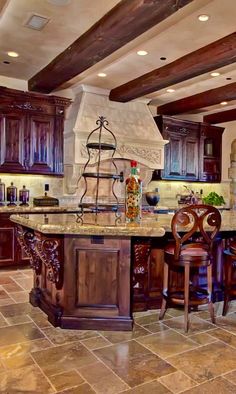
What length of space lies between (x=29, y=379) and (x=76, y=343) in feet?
1.87

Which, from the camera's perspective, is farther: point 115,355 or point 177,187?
point 177,187

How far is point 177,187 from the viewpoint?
7.95 metres

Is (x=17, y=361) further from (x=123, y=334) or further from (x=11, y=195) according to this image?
(x=11, y=195)

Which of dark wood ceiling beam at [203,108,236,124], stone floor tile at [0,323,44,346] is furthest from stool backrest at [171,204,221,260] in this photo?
dark wood ceiling beam at [203,108,236,124]

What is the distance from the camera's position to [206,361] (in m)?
2.46

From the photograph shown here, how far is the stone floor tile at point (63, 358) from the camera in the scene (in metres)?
2.33

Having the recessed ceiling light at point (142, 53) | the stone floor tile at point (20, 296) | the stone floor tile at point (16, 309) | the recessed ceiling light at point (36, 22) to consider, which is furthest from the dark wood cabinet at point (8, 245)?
the recessed ceiling light at point (142, 53)

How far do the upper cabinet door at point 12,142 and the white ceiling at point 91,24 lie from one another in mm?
753

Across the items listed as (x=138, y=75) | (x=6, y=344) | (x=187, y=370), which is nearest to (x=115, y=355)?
(x=187, y=370)

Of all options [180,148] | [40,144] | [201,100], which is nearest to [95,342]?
[40,144]

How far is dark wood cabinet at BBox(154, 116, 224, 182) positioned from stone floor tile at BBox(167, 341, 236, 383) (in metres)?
4.79

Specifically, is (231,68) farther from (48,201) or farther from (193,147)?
(48,201)

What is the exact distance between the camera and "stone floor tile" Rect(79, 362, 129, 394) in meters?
2.09

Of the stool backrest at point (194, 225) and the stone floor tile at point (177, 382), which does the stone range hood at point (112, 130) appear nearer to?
the stool backrest at point (194, 225)
